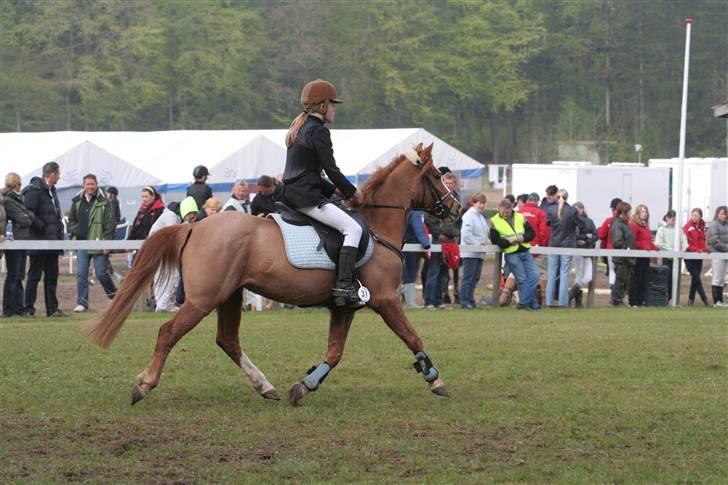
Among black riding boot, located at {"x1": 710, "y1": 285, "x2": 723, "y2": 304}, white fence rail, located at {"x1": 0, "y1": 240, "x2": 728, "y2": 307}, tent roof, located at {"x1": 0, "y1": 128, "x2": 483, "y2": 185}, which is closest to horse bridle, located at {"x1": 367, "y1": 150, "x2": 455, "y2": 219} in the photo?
white fence rail, located at {"x1": 0, "y1": 240, "x2": 728, "y2": 307}

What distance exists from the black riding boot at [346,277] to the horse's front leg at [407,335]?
0.83 ft

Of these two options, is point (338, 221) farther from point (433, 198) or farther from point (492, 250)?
point (492, 250)

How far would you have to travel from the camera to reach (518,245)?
21.5m

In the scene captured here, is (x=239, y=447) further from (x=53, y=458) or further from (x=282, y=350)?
(x=282, y=350)

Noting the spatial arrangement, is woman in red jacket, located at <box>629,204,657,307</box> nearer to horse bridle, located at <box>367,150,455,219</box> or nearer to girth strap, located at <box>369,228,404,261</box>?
horse bridle, located at <box>367,150,455,219</box>

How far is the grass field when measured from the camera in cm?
805

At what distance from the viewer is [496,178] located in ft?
236

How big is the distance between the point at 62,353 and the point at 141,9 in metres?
63.7

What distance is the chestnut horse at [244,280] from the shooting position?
408 inches

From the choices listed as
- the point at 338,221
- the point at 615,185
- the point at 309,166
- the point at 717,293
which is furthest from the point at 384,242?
the point at 615,185

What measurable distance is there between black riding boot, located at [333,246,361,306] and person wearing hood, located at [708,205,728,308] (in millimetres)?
15375

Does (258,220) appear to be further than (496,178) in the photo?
No

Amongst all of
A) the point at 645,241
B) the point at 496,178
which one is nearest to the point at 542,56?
the point at 496,178

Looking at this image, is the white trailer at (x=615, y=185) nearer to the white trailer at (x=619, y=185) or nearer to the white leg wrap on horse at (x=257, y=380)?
the white trailer at (x=619, y=185)
